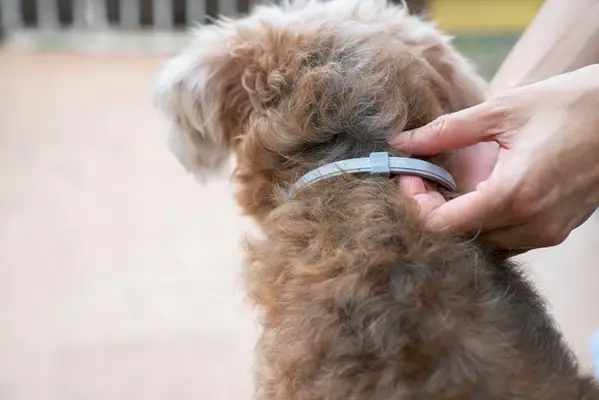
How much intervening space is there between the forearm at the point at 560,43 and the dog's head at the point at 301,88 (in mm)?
142

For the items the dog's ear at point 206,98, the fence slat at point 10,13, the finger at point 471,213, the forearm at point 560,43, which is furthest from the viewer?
the fence slat at point 10,13

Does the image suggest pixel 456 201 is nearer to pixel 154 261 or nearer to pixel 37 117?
pixel 154 261

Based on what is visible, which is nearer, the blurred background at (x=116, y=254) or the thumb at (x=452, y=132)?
the thumb at (x=452, y=132)

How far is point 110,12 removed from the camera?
146 inches

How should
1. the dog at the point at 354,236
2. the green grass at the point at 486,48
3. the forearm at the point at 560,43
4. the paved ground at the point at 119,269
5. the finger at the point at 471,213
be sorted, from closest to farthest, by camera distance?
1. the dog at the point at 354,236
2. the finger at the point at 471,213
3. the forearm at the point at 560,43
4. the paved ground at the point at 119,269
5. the green grass at the point at 486,48

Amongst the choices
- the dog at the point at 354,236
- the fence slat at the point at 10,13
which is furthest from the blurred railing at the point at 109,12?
the dog at the point at 354,236

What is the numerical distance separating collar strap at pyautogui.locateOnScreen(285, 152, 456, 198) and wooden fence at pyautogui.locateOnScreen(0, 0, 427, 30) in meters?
2.77

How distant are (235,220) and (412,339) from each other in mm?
1568

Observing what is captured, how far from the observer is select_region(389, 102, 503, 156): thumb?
96 centimetres

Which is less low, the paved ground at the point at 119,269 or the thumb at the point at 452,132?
the thumb at the point at 452,132

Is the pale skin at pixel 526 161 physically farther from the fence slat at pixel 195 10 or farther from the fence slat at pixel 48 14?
the fence slat at pixel 48 14

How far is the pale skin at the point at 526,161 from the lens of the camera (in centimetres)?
93

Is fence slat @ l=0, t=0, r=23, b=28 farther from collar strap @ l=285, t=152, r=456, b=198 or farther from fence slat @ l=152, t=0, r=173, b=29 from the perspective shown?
collar strap @ l=285, t=152, r=456, b=198

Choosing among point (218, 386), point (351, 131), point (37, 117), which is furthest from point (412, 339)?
point (37, 117)
